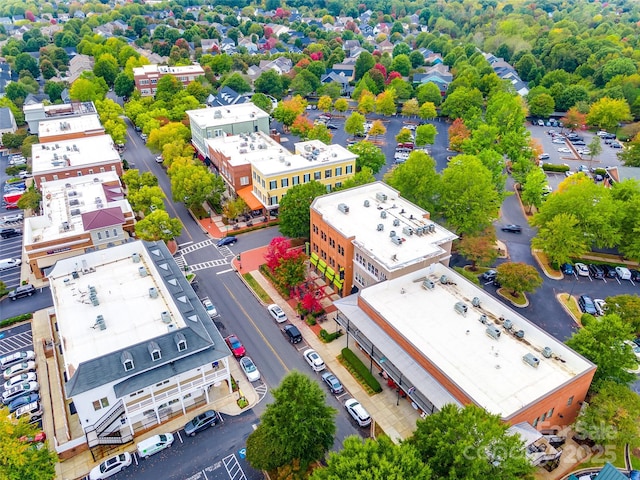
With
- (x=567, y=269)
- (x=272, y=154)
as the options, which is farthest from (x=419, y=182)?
(x=272, y=154)

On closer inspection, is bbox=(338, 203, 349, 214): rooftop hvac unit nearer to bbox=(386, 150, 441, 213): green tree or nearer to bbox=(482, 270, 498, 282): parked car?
bbox=(386, 150, 441, 213): green tree

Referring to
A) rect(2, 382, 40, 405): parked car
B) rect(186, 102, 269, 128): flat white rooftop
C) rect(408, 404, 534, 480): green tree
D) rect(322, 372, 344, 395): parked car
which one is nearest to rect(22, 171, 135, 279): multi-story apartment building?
rect(2, 382, 40, 405): parked car

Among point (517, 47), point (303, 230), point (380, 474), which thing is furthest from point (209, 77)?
point (380, 474)

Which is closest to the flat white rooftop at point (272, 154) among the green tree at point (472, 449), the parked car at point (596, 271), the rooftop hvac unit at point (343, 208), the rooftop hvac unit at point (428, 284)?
the rooftop hvac unit at point (343, 208)

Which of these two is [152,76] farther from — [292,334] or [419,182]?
[292,334]

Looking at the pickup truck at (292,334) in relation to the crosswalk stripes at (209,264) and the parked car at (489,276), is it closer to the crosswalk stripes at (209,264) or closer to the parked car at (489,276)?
the crosswalk stripes at (209,264)

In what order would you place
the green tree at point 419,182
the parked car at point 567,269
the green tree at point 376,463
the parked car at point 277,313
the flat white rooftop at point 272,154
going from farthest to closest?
the flat white rooftop at point 272,154, the green tree at point 419,182, the parked car at point 567,269, the parked car at point 277,313, the green tree at point 376,463

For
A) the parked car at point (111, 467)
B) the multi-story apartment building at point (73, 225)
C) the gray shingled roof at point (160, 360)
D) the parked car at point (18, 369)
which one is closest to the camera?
the parked car at point (111, 467)
